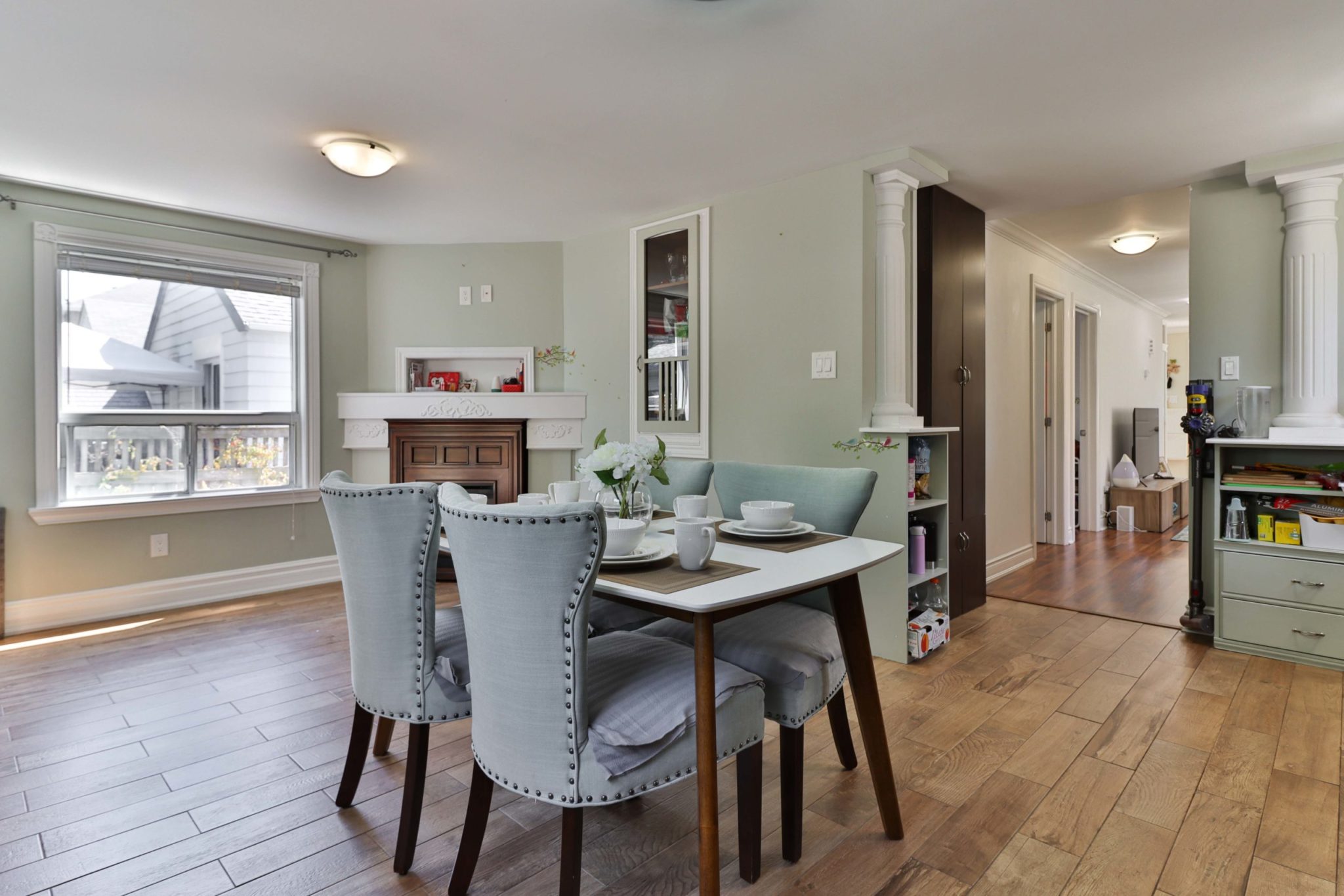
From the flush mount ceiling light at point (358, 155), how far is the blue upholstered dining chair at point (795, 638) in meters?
2.01

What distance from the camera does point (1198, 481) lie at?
11.3 feet

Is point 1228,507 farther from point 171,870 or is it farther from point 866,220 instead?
point 171,870

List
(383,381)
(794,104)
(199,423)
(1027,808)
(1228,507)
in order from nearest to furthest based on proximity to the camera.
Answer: (1027,808)
(794,104)
(1228,507)
(199,423)
(383,381)

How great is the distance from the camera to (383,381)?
191 inches

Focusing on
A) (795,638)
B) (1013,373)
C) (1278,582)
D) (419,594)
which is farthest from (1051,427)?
(419,594)

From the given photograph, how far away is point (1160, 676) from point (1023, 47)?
2.44m

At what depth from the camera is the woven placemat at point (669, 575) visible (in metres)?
1.42

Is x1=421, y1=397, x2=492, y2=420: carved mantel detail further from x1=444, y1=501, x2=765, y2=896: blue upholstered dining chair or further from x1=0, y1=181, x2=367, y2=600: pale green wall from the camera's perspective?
x1=444, y1=501, x2=765, y2=896: blue upholstered dining chair

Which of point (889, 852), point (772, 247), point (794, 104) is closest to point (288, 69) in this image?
point (794, 104)

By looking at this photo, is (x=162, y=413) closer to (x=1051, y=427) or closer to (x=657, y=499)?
(x=657, y=499)

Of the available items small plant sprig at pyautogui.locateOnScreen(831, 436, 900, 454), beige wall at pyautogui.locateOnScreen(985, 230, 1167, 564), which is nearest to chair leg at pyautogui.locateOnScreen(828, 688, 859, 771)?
small plant sprig at pyautogui.locateOnScreen(831, 436, 900, 454)

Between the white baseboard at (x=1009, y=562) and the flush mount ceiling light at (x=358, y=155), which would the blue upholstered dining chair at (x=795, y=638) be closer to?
the flush mount ceiling light at (x=358, y=155)

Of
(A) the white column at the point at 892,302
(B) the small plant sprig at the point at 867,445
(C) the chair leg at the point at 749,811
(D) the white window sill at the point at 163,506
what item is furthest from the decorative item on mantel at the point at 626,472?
(D) the white window sill at the point at 163,506

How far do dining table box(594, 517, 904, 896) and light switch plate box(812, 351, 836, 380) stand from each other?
4.89ft
